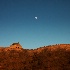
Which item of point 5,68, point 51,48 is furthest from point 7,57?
point 51,48

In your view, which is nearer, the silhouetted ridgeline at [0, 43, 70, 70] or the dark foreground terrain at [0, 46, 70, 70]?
the dark foreground terrain at [0, 46, 70, 70]

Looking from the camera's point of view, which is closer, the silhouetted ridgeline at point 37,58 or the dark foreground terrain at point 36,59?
the dark foreground terrain at point 36,59

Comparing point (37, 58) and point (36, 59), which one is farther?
point (37, 58)

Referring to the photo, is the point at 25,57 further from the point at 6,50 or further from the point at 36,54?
the point at 6,50

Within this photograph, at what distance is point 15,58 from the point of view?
62594 mm

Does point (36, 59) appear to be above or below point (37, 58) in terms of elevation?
below

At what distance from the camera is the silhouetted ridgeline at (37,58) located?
2184 inches

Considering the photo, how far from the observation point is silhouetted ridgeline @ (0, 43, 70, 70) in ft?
182

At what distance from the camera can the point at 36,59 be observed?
60375 mm

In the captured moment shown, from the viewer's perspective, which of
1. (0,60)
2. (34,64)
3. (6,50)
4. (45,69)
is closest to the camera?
(45,69)

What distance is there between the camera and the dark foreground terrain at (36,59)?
5522 cm

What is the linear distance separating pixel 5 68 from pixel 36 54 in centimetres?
1260

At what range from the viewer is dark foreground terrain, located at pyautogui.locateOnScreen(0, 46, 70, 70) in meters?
55.2

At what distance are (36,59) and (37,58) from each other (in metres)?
0.62
